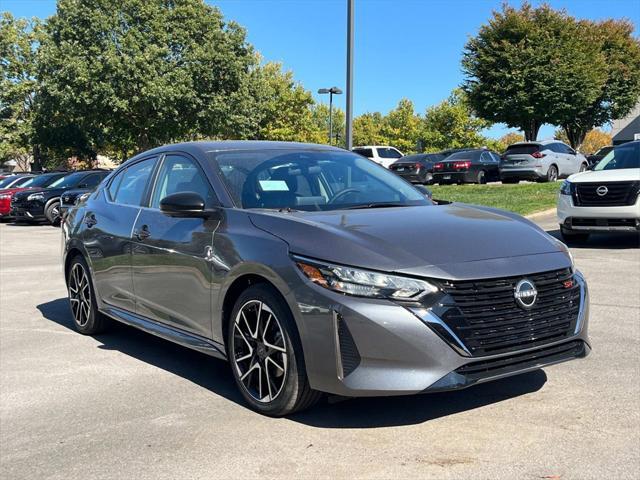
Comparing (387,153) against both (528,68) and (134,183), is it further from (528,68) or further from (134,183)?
(134,183)

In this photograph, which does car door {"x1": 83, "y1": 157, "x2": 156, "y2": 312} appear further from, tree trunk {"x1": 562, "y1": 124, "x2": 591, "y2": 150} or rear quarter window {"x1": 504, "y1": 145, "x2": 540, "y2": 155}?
tree trunk {"x1": 562, "y1": 124, "x2": 591, "y2": 150}

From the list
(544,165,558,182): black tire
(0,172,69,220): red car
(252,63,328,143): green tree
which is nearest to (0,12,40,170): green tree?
(252,63,328,143): green tree

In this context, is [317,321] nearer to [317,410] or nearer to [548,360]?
[317,410]

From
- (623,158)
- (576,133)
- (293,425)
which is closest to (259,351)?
(293,425)

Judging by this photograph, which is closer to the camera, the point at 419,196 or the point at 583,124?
the point at 419,196

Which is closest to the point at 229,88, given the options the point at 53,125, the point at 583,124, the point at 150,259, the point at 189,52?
the point at 189,52

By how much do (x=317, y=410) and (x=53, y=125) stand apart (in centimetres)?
4290

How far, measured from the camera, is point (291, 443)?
3594mm

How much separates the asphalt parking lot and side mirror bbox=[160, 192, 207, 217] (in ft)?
3.95

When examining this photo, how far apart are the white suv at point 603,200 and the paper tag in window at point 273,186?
7.69 meters

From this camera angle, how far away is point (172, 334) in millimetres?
4793

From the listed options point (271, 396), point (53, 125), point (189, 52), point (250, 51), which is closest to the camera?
point (271, 396)

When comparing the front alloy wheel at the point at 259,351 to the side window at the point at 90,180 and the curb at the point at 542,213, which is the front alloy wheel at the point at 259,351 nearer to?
the curb at the point at 542,213

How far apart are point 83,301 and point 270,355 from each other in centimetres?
300
